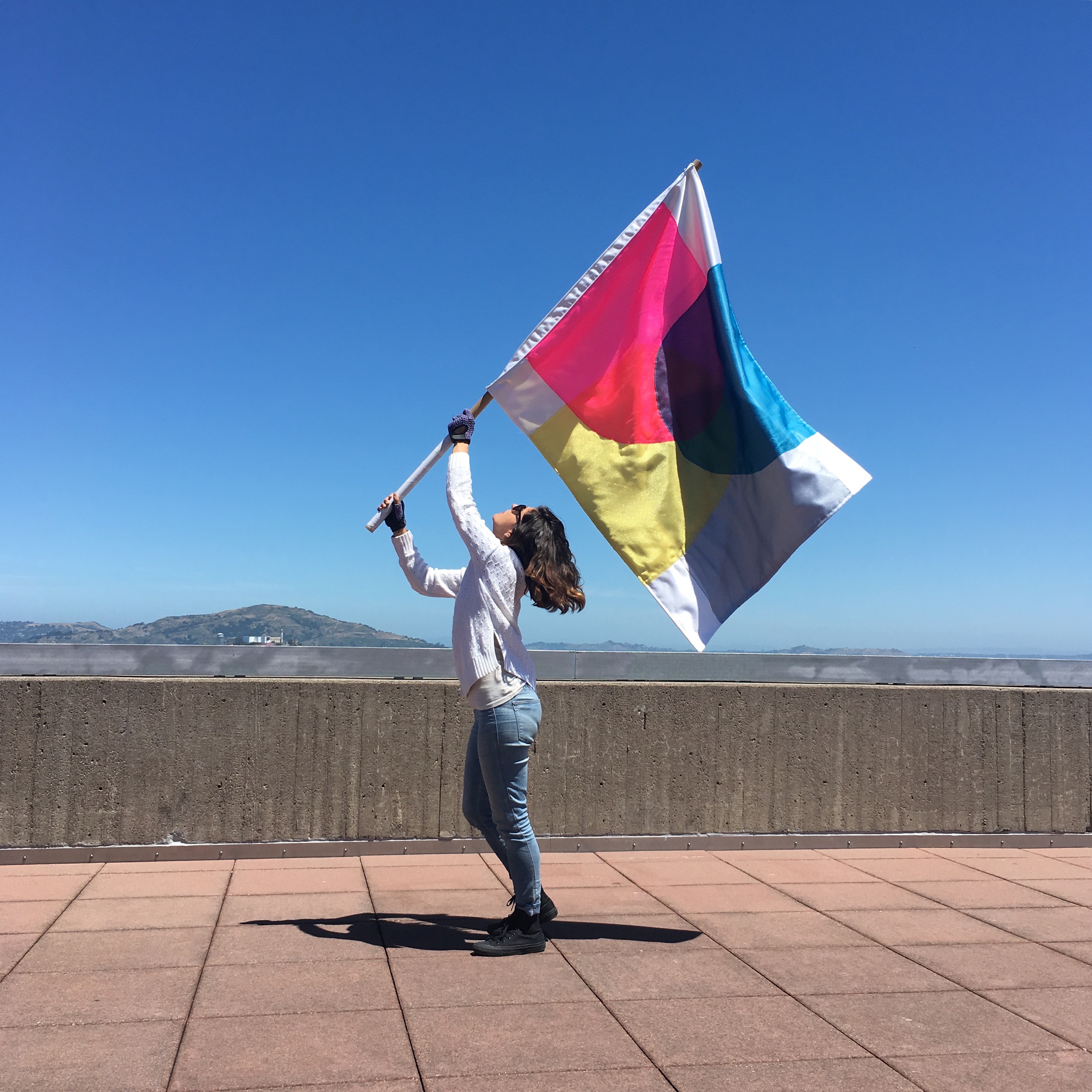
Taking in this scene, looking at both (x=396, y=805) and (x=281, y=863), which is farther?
(x=396, y=805)

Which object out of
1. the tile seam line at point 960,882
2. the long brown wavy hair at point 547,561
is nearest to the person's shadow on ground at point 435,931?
the tile seam line at point 960,882

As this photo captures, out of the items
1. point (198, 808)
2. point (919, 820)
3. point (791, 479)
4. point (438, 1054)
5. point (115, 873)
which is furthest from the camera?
point (919, 820)

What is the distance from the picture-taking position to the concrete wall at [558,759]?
608cm

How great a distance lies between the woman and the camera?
14.5 ft

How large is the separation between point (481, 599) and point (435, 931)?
5.10ft

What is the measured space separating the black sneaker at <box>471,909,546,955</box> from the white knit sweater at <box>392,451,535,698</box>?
98 centimetres

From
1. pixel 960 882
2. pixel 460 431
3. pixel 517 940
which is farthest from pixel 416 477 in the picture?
pixel 960 882

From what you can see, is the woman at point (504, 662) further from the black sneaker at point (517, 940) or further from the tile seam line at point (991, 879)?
the tile seam line at point (991, 879)

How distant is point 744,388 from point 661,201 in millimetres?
1025

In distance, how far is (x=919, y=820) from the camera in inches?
285

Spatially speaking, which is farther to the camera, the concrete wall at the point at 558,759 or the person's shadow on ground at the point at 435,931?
the concrete wall at the point at 558,759

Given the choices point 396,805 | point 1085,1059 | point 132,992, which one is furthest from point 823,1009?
point 396,805

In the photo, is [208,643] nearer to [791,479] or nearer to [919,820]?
[791,479]

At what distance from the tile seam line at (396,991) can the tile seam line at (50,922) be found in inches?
53.4
